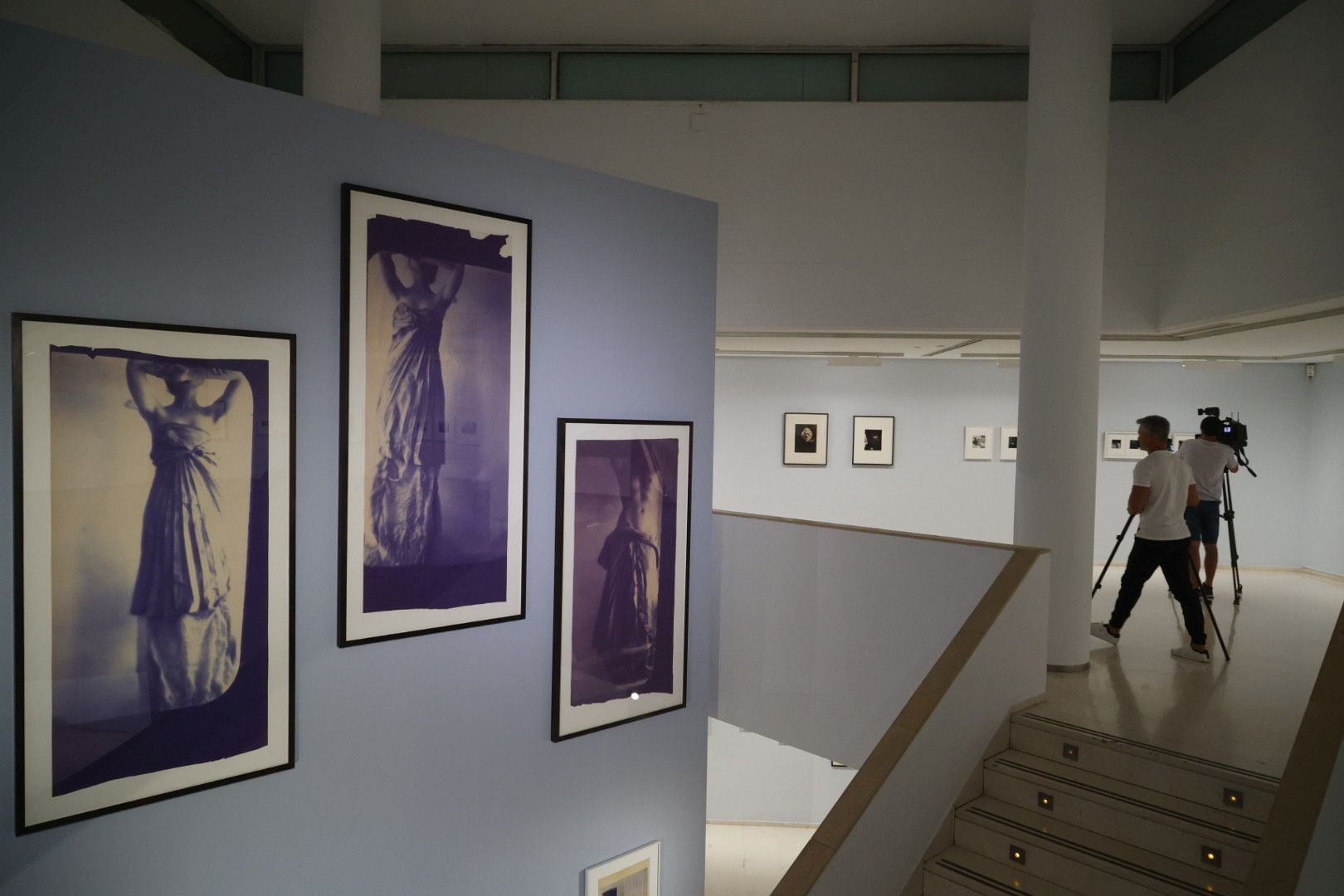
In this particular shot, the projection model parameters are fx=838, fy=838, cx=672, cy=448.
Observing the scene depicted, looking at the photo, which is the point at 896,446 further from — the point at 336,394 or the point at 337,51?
the point at 336,394

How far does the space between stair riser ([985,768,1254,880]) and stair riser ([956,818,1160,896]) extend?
0.84 ft

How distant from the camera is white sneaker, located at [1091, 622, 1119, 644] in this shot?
254 inches

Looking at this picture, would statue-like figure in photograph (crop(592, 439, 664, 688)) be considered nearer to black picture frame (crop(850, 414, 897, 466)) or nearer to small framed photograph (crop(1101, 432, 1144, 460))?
black picture frame (crop(850, 414, 897, 466))

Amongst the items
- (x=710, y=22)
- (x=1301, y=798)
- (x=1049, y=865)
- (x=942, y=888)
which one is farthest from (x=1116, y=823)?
(x=710, y=22)

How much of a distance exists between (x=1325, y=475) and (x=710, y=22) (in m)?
9.86

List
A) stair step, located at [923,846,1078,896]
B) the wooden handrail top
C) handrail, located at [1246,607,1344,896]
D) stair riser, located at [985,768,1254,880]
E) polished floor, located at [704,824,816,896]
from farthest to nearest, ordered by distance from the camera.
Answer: polished floor, located at [704,824,816,896]
the wooden handrail top
stair step, located at [923,846,1078,896]
stair riser, located at [985,768,1254,880]
handrail, located at [1246,607,1344,896]

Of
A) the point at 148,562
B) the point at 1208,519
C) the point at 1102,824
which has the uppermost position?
the point at 148,562

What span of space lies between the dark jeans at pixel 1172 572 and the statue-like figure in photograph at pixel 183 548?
5621 mm

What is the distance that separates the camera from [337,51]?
6273 mm

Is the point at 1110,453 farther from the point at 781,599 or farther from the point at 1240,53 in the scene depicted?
the point at 781,599

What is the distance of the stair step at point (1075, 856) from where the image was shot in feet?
12.7

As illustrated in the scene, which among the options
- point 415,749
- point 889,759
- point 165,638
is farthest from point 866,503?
point 165,638

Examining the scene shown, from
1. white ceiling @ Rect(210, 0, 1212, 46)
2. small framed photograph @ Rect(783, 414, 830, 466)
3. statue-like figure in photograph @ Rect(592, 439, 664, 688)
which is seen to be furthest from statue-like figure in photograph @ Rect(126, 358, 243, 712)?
small framed photograph @ Rect(783, 414, 830, 466)

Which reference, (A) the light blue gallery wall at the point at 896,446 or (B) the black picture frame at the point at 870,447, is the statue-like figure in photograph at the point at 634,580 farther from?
(B) the black picture frame at the point at 870,447
